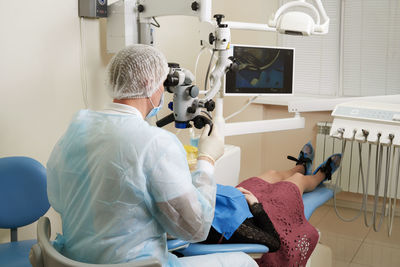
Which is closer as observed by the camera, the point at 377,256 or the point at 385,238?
the point at 377,256

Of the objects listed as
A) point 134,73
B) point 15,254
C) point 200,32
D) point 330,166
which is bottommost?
point 15,254

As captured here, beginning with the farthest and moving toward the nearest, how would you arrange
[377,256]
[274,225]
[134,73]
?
[377,256]
[274,225]
[134,73]

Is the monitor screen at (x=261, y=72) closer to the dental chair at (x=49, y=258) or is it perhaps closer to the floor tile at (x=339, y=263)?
the floor tile at (x=339, y=263)

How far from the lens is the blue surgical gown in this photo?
3.95ft

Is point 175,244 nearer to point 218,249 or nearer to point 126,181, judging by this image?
point 218,249

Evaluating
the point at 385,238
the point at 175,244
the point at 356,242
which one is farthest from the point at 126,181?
the point at 385,238

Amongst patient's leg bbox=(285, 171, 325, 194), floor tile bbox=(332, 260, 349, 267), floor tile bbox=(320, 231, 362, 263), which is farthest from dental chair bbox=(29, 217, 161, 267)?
floor tile bbox=(320, 231, 362, 263)

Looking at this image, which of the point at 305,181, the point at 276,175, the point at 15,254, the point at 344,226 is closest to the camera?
the point at 15,254

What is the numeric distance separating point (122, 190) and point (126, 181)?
0.09 feet

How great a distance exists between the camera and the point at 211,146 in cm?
150

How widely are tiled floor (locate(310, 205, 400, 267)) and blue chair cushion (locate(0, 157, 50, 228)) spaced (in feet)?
5.76

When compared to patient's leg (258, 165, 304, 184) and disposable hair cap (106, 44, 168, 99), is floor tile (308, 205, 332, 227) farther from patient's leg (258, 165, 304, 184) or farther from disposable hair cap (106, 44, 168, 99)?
disposable hair cap (106, 44, 168, 99)

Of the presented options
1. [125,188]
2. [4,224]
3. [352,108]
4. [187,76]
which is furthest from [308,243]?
[4,224]

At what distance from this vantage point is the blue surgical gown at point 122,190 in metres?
1.20
